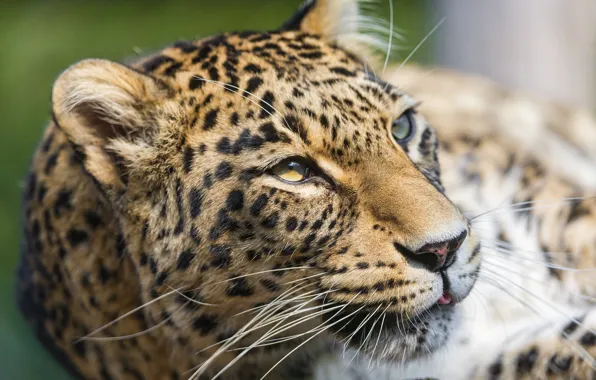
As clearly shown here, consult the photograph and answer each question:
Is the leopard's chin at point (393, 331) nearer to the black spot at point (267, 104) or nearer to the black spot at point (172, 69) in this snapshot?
the black spot at point (267, 104)

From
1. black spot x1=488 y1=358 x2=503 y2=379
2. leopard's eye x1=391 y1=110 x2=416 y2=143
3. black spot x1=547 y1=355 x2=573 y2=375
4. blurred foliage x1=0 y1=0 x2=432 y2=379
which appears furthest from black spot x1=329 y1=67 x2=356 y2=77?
blurred foliage x1=0 y1=0 x2=432 y2=379

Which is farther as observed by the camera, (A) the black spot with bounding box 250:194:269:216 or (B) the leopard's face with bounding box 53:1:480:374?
(A) the black spot with bounding box 250:194:269:216

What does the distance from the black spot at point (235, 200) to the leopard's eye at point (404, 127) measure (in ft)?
2.26

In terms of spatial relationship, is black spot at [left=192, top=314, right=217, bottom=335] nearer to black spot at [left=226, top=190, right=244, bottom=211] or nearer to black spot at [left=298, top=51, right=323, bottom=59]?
black spot at [left=226, top=190, right=244, bottom=211]

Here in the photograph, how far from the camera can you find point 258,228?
3.28m

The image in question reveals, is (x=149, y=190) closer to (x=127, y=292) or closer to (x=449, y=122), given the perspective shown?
(x=127, y=292)

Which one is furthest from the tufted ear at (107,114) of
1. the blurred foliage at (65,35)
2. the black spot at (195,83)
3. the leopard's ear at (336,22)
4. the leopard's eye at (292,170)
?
the blurred foliage at (65,35)

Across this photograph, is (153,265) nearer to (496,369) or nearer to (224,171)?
(224,171)

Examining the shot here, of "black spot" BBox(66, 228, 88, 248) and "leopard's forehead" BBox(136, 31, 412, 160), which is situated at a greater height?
"leopard's forehead" BBox(136, 31, 412, 160)

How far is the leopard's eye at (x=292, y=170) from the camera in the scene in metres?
3.30

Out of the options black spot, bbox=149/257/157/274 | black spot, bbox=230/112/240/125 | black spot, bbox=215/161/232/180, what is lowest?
black spot, bbox=149/257/157/274

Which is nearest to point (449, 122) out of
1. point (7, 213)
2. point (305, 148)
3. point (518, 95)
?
point (518, 95)

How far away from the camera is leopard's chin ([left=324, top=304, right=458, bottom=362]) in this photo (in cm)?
323

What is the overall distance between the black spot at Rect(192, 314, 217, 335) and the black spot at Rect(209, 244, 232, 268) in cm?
24
